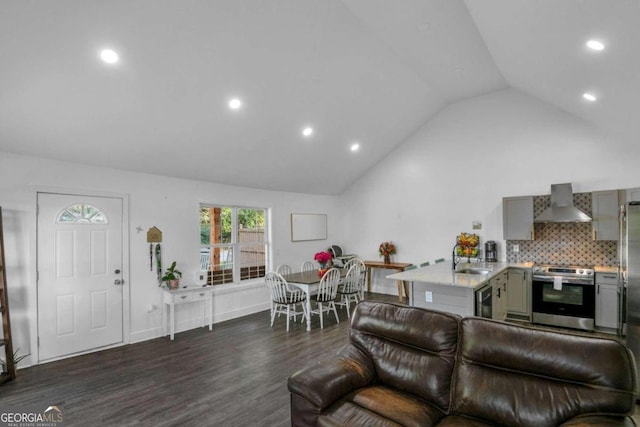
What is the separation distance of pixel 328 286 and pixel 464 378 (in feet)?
10.9

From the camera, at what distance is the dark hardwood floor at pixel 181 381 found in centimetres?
282

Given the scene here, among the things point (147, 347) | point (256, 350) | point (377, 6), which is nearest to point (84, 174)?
point (147, 347)

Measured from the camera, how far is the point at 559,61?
3.32m

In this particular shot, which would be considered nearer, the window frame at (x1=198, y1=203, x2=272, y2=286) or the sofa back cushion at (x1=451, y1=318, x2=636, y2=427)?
the sofa back cushion at (x1=451, y1=318, x2=636, y2=427)

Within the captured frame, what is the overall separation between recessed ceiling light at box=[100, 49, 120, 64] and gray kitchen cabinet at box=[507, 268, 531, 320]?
5920mm

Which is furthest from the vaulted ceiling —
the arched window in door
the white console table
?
the white console table

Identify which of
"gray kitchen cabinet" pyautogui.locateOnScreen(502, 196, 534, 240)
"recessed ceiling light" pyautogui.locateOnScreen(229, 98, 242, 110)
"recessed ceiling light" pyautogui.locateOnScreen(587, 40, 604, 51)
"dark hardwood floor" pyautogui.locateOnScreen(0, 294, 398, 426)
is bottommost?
"dark hardwood floor" pyautogui.locateOnScreen(0, 294, 398, 426)

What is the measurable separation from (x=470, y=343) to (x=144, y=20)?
3.58 metres

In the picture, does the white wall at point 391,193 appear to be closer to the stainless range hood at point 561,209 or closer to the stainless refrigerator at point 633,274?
the stainless range hood at point 561,209

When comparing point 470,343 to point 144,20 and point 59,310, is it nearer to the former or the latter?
point 144,20

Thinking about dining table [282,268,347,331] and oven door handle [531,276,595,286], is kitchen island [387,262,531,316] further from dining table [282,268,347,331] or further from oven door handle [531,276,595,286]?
dining table [282,268,347,331]

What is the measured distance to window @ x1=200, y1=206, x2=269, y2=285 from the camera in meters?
5.73

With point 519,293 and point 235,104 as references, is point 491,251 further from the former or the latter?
point 235,104

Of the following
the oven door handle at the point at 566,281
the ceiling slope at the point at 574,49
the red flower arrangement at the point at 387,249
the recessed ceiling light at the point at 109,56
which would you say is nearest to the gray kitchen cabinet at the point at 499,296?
the oven door handle at the point at 566,281
